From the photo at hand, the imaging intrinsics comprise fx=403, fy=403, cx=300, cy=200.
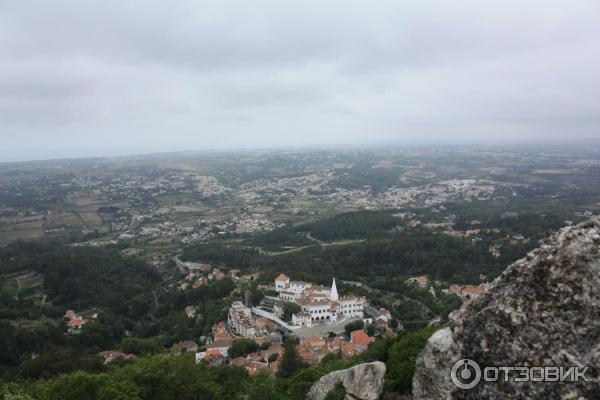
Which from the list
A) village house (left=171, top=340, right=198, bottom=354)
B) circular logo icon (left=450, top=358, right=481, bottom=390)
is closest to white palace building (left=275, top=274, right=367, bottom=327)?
village house (left=171, top=340, right=198, bottom=354)

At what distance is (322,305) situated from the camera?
33188 mm

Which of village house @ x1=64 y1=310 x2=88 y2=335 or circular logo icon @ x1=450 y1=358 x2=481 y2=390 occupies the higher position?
circular logo icon @ x1=450 y1=358 x2=481 y2=390

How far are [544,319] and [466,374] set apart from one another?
117cm

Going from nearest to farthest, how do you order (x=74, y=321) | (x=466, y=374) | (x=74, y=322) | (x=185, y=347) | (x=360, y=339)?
(x=466, y=374) < (x=360, y=339) < (x=185, y=347) < (x=74, y=322) < (x=74, y=321)

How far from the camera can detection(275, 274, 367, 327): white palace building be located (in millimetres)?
32131

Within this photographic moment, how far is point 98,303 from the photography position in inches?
1731

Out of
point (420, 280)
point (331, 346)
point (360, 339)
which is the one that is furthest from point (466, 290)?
point (331, 346)

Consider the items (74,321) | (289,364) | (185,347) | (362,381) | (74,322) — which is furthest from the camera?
(74,321)

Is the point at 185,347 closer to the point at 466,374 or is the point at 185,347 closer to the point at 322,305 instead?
the point at 322,305

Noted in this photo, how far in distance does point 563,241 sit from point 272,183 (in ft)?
457

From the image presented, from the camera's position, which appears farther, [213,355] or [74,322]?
[74,322]

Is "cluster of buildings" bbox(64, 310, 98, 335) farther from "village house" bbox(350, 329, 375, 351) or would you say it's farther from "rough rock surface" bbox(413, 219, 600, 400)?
"rough rock surface" bbox(413, 219, 600, 400)

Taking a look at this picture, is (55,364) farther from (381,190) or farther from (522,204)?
(381,190)

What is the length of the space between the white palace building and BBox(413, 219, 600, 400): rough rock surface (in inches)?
1099
